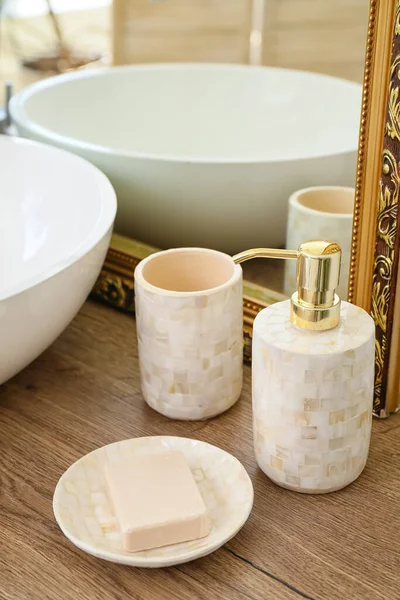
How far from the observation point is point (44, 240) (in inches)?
32.1

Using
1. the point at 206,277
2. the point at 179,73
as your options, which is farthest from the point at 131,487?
the point at 179,73

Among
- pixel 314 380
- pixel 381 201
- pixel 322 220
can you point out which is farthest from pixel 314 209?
pixel 314 380

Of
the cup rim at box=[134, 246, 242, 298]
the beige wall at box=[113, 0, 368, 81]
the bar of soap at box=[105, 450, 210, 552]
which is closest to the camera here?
the bar of soap at box=[105, 450, 210, 552]

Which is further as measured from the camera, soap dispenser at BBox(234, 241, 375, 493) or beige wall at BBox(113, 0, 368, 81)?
beige wall at BBox(113, 0, 368, 81)

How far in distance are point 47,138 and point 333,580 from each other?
599mm

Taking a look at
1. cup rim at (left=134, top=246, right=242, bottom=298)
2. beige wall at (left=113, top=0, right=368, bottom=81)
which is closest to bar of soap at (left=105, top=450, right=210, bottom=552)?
cup rim at (left=134, top=246, right=242, bottom=298)

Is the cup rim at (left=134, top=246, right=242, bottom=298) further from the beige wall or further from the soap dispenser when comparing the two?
the beige wall

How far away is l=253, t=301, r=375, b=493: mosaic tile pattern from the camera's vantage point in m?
0.53

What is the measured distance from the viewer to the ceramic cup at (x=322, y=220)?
27.8 inches

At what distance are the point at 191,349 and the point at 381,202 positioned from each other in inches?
7.8

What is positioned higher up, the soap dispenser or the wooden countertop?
the soap dispenser

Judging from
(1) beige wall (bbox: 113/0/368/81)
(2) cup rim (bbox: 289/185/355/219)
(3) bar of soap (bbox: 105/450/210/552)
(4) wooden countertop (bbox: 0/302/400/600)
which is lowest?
(4) wooden countertop (bbox: 0/302/400/600)

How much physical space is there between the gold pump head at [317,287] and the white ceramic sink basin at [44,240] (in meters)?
0.20

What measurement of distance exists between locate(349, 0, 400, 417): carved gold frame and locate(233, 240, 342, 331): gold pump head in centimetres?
10
